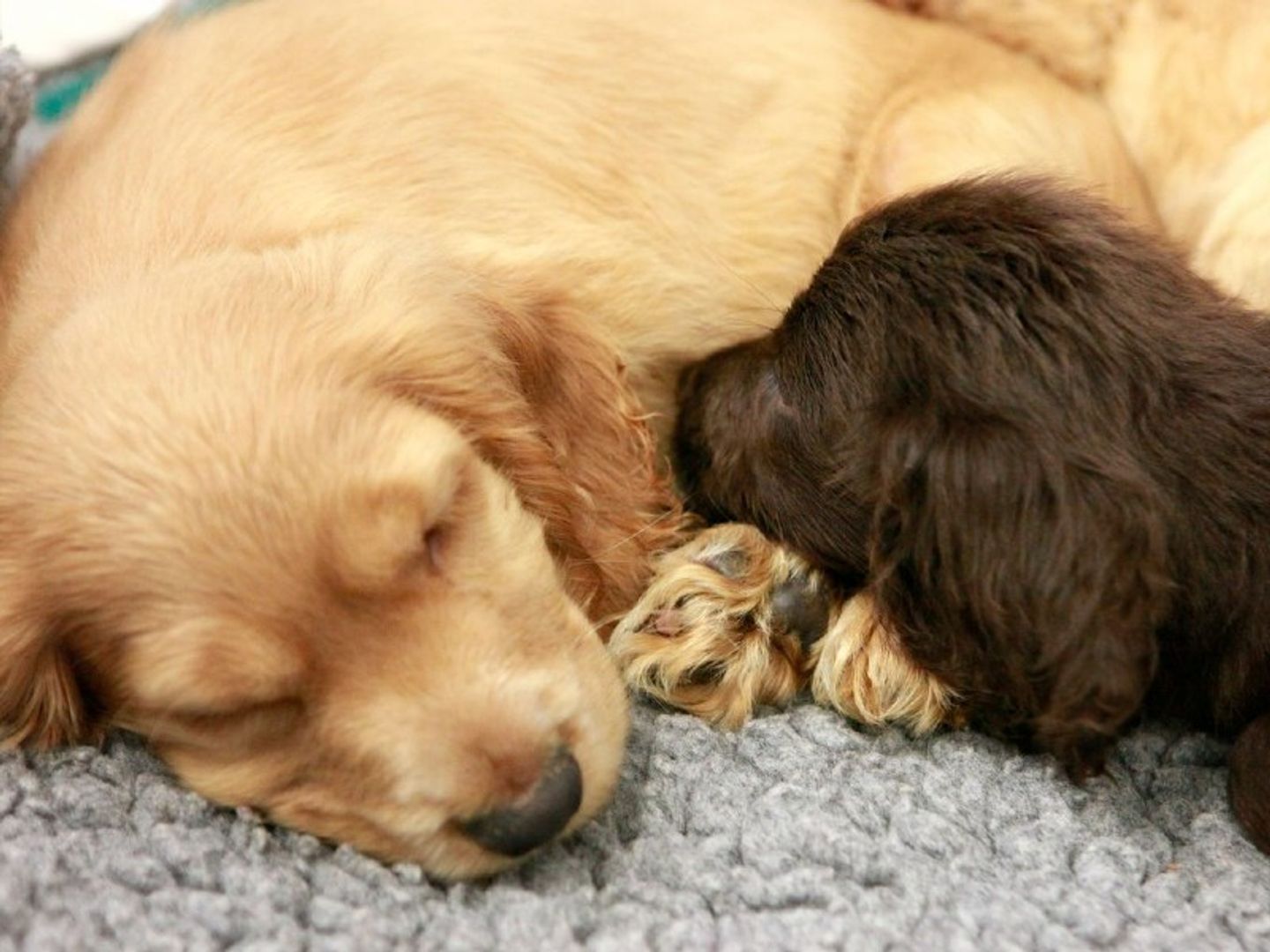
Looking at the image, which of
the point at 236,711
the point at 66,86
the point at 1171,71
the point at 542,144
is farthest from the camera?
the point at 66,86

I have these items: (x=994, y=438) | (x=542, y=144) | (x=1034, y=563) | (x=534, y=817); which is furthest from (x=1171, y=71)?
(x=534, y=817)

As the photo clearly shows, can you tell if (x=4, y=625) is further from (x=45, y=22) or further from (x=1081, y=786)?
(x=45, y=22)

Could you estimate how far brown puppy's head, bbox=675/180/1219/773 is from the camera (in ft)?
6.67

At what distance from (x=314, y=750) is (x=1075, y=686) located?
1.06 m

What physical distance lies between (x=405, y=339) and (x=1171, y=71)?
2.22m

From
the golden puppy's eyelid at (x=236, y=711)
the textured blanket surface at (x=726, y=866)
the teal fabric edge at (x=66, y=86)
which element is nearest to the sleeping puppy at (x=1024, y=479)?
the textured blanket surface at (x=726, y=866)

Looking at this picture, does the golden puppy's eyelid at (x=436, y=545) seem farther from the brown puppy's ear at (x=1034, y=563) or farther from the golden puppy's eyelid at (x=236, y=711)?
the brown puppy's ear at (x=1034, y=563)

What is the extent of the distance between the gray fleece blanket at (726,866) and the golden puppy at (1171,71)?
61.6 inches

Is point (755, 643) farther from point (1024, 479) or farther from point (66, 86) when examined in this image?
point (66, 86)

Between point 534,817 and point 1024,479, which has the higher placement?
point 1024,479

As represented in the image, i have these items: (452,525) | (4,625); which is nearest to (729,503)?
Answer: (452,525)

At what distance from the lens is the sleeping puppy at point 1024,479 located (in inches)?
80.6

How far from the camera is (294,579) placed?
182 cm

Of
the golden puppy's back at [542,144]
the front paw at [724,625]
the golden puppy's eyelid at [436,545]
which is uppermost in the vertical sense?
the golden puppy's back at [542,144]
